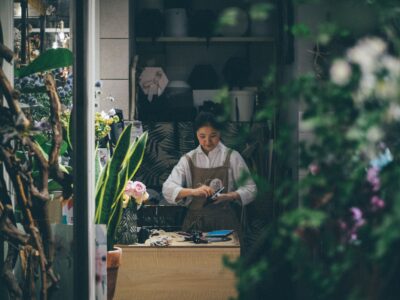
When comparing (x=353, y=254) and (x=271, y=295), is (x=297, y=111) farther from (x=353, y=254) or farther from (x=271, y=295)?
(x=353, y=254)

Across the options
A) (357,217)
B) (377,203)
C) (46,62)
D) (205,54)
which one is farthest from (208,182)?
(377,203)

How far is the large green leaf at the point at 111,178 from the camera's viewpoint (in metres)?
3.70

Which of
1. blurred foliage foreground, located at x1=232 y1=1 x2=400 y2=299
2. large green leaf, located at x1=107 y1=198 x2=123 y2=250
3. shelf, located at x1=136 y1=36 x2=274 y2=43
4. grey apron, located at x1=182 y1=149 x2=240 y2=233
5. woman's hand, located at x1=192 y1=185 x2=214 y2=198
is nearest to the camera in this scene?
blurred foliage foreground, located at x1=232 y1=1 x2=400 y2=299

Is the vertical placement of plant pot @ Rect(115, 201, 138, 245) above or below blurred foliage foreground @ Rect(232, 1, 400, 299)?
below

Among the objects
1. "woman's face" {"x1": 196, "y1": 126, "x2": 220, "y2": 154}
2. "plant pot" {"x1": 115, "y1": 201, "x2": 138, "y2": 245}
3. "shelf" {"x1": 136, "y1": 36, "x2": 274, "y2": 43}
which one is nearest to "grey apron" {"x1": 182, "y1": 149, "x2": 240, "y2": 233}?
"woman's face" {"x1": 196, "y1": 126, "x2": 220, "y2": 154}

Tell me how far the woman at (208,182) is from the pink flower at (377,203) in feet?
12.7

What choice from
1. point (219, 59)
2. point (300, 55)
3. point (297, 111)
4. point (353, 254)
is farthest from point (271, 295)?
point (353, 254)

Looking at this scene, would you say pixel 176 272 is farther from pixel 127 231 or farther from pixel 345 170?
pixel 345 170

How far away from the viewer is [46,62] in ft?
9.86

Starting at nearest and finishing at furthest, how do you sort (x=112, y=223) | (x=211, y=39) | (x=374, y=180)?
(x=374, y=180) → (x=112, y=223) → (x=211, y=39)

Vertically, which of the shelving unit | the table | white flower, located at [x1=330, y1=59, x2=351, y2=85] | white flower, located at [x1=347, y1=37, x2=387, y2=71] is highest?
the shelving unit

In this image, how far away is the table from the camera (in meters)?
4.00

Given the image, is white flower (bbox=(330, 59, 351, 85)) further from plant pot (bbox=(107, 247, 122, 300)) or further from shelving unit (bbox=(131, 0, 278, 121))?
shelving unit (bbox=(131, 0, 278, 121))

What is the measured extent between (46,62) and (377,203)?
6.36 ft
